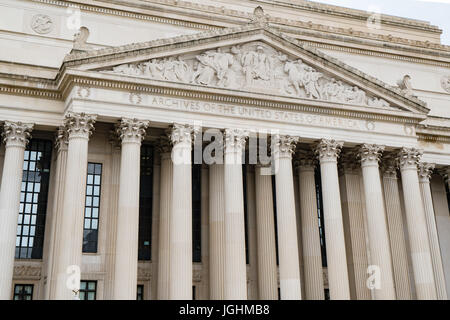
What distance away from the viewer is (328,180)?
98.4 ft

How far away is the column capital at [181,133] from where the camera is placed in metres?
27.6

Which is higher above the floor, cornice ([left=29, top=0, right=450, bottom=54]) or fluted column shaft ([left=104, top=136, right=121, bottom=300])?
cornice ([left=29, top=0, right=450, bottom=54])

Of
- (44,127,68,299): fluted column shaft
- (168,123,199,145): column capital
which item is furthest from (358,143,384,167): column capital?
(44,127,68,299): fluted column shaft

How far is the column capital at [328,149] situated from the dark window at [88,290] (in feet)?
47.4

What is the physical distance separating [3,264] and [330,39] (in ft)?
98.1

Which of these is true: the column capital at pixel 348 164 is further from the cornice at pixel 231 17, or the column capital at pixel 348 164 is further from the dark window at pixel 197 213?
the cornice at pixel 231 17

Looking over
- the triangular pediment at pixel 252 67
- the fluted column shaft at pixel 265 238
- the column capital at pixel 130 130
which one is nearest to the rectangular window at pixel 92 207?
the column capital at pixel 130 130

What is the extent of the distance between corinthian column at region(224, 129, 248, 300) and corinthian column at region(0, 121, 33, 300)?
10.6 m

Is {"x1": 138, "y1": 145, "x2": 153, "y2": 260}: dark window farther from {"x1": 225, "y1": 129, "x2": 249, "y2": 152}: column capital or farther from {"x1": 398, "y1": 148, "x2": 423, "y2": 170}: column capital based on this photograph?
{"x1": 398, "y1": 148, "x2": 423, "y2": 170}: column capital

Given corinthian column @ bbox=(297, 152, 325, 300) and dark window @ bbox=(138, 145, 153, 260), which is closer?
dark window @ bbox=(138, 145, 153, 260)

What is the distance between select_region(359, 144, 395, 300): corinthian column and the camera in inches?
1148

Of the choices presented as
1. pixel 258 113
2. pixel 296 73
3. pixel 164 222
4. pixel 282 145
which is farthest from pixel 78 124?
pixel 296 73

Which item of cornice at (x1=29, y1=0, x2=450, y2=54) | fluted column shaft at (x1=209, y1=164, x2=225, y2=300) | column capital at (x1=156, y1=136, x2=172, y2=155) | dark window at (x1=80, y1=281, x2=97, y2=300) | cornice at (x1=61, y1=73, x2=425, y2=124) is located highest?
cornice at (x1=29, y1=0, x2=450, y2=54)
